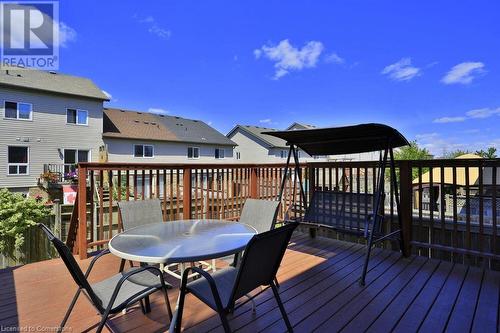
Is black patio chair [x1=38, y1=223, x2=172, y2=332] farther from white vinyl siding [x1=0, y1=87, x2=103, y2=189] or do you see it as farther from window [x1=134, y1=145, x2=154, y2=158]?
window [x1=134, y1=145, x2=154, y2=158]

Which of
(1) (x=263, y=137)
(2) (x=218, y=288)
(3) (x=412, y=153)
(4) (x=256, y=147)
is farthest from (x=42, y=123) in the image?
(3) (x=412, y=153)

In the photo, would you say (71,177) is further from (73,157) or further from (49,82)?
(49,82)

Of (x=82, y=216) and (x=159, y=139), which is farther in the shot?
(x=159, y=139)

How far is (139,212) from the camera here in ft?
9.48

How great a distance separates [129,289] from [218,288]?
23.6 inches

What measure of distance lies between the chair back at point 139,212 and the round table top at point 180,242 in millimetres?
351

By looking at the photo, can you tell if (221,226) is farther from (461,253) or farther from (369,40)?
(369,40)

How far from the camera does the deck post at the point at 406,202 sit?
3.65 m

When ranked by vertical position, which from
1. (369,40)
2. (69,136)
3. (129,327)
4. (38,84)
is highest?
(369,40)

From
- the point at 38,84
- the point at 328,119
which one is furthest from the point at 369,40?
the point at 38,84

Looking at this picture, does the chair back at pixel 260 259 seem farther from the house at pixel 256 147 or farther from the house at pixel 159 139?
the house at pixel 256 147

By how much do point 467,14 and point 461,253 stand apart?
13421mm

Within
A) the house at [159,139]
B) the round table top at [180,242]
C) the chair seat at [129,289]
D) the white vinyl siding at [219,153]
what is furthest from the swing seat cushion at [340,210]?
the white vinyl siding at [219,153]

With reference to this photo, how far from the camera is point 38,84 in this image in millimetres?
14938
